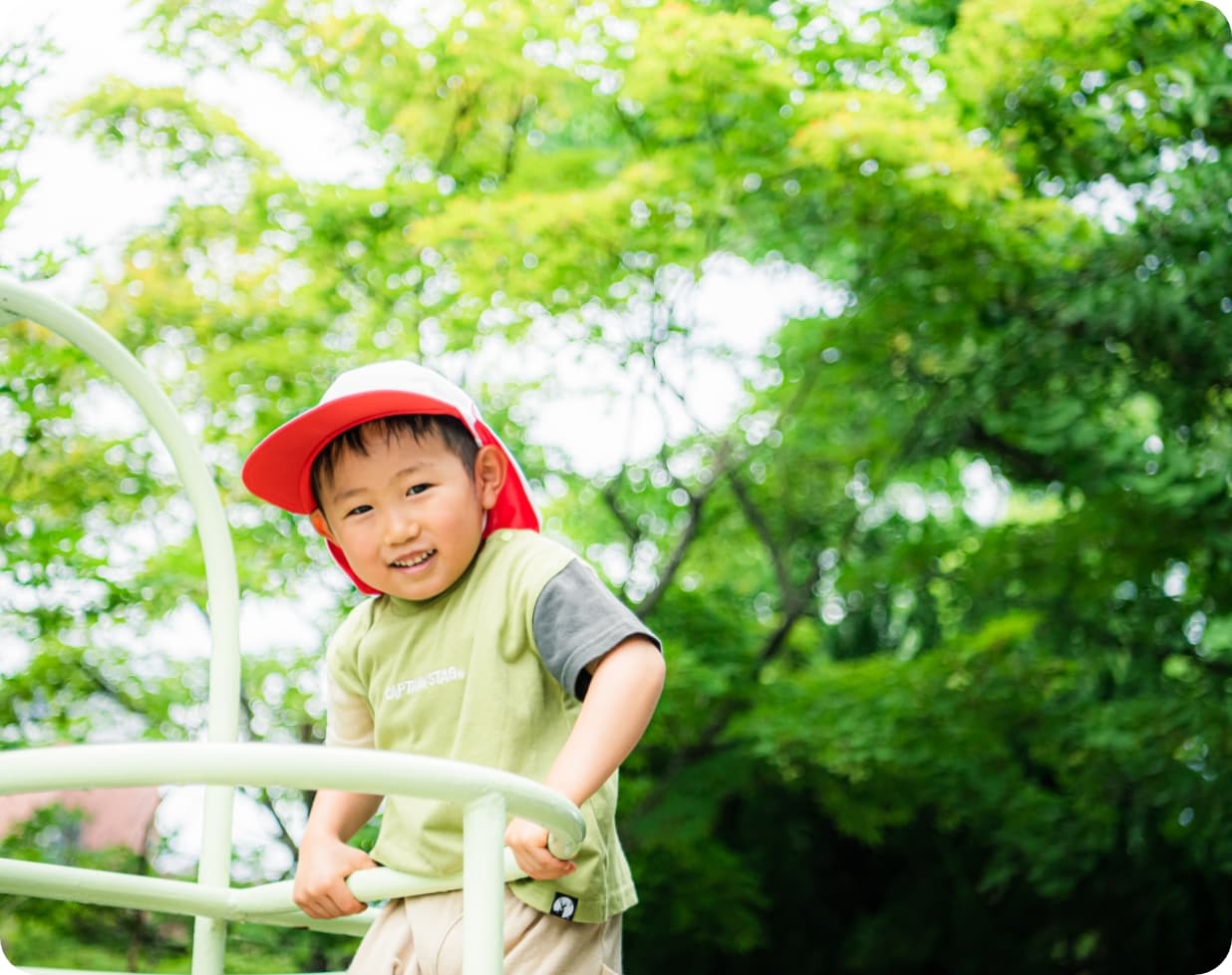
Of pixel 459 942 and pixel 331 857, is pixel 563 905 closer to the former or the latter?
pixel 459 942

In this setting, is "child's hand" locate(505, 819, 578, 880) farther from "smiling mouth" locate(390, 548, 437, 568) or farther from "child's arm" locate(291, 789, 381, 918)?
"smiling mouth" locate(390, 548, 437, 568)

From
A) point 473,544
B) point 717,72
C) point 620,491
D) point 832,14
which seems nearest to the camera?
point 473,544

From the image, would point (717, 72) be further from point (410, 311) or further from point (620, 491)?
point (620, 491)

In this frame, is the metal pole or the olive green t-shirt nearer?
the olive green t-shirt

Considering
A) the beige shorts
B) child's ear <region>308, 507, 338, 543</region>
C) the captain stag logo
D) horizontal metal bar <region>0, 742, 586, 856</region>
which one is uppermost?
child's ear <region>308, 507, 338, 543</region>

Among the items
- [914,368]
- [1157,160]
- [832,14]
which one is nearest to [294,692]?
[914,368]

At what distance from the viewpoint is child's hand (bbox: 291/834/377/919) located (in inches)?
39.6

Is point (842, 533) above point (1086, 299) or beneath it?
beneath

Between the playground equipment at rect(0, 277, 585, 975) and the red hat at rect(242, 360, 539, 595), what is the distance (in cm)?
11

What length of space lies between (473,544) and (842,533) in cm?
343

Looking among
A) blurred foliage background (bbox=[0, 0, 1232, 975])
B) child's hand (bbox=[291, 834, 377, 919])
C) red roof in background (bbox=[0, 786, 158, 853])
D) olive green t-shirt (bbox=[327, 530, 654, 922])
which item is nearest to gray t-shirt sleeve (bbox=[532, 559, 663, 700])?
olive green t-shirt (bbox=[327, 530, 654, 922])

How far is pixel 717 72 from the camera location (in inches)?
142

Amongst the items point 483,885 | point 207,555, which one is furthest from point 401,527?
point 483,885

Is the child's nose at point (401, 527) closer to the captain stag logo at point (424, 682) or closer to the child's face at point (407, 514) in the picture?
the child's face at point (407, 514)
